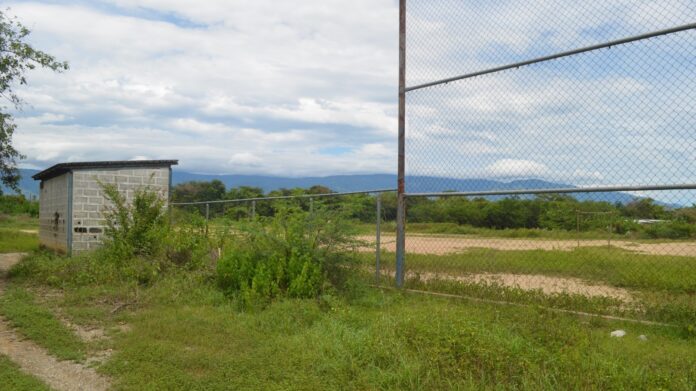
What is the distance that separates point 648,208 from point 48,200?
17.9 metres

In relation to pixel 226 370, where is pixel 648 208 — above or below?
above

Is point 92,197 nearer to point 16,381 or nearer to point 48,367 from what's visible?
point 48,367

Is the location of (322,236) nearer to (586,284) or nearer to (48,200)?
(586,284)

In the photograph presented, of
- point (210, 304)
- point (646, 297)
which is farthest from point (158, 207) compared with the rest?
point (646, 297)

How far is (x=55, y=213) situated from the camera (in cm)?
1700

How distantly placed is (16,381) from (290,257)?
13.2 feet

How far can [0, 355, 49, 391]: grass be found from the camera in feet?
15.5

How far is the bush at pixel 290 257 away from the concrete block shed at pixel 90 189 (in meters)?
7.24

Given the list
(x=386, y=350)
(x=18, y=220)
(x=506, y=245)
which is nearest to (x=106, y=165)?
(x=506, y=245)

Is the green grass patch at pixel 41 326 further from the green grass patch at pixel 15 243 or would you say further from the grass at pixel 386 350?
the green grass patch at pixel 15 243

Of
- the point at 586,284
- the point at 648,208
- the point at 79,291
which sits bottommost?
the point at 79,291

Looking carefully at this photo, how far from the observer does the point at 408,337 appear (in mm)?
5055

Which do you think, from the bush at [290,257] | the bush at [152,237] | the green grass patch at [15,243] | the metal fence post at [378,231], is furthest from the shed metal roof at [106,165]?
the metal fence post at [378,231]

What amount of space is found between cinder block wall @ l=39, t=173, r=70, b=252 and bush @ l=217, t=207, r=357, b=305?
891 centimetres
